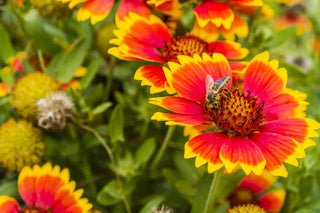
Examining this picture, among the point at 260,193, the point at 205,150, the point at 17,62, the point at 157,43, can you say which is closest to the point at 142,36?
the point at 157,43

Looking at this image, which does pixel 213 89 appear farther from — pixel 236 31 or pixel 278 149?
pixel 236 31

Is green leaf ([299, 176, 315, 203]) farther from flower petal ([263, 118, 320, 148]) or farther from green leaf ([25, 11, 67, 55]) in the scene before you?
green leaf ([25, 11, 67, 55])

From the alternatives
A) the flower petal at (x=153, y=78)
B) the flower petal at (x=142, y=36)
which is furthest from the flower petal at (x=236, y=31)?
the flower petal at (x=153, y=78)

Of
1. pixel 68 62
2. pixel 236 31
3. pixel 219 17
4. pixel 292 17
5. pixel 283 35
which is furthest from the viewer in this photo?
pixel 292 17

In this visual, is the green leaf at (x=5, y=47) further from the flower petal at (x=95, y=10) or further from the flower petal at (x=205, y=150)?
the flower petal at (x=205, y=150)

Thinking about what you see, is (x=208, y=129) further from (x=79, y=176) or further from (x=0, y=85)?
(x=0, y=85)

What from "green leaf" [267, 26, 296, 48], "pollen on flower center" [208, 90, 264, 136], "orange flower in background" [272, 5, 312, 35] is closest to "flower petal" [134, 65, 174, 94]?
"pollen on flower center" [208, 90, 264, 136]
